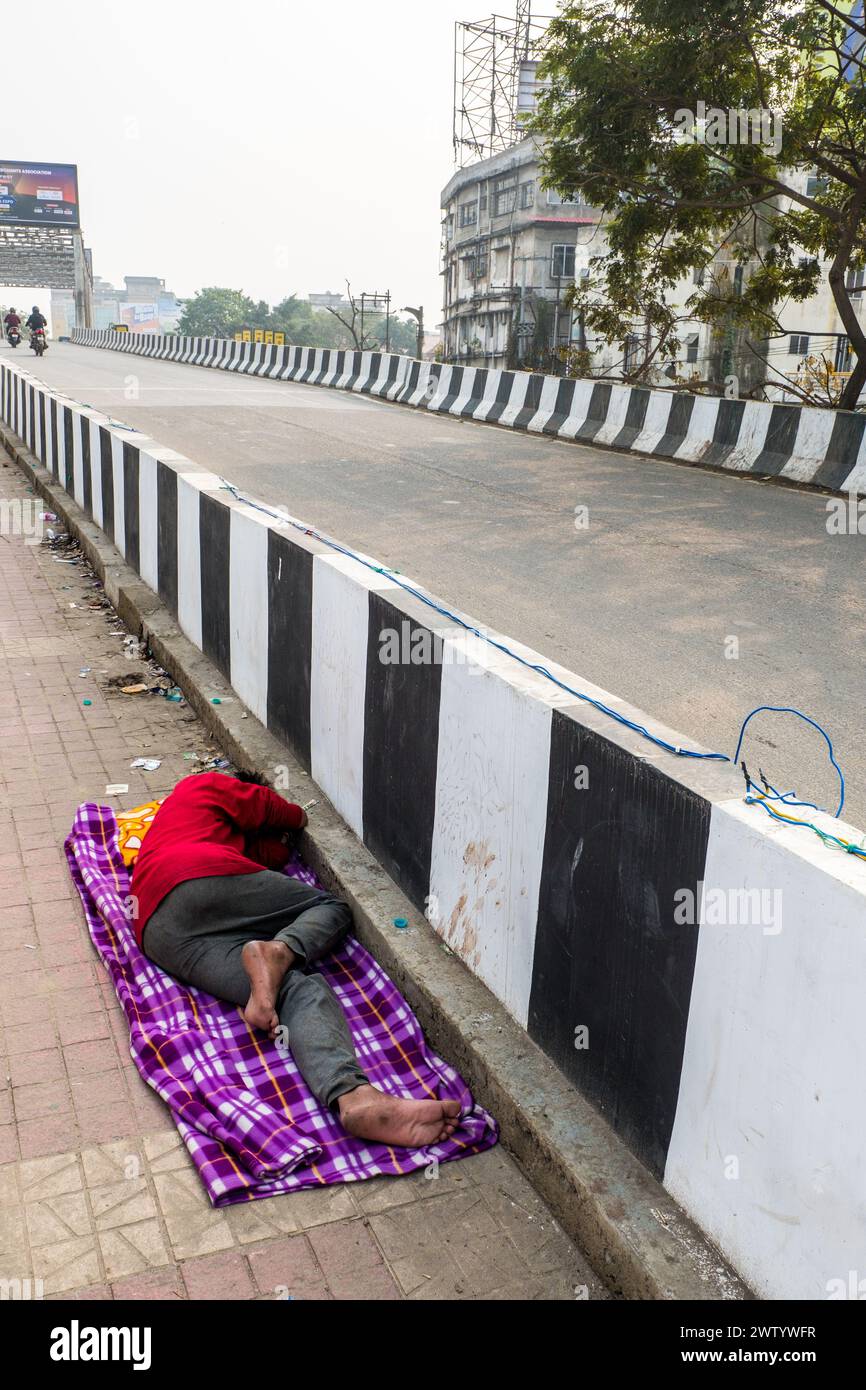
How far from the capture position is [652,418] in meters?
14.0

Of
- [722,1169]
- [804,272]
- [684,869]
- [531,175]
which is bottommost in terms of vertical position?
[722,1169]

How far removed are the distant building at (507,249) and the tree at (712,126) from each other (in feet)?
126

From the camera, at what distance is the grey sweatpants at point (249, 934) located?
130 inches

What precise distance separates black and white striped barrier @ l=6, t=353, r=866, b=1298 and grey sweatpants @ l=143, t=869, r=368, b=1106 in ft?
1.04

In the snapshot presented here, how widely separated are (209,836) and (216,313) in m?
161

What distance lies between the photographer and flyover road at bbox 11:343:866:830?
5164 millimetres

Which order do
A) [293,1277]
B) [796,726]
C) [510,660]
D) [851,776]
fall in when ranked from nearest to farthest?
[293,1277] → [510,660] → [851,776] → [796,726]

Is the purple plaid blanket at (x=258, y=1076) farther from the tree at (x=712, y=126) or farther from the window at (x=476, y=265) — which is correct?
the window at (x=476, y=265)

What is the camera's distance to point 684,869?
2332mm

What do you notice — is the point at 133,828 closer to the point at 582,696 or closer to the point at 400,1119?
the point at 400,1119

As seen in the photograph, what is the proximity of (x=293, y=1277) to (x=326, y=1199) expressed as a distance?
282 mm
